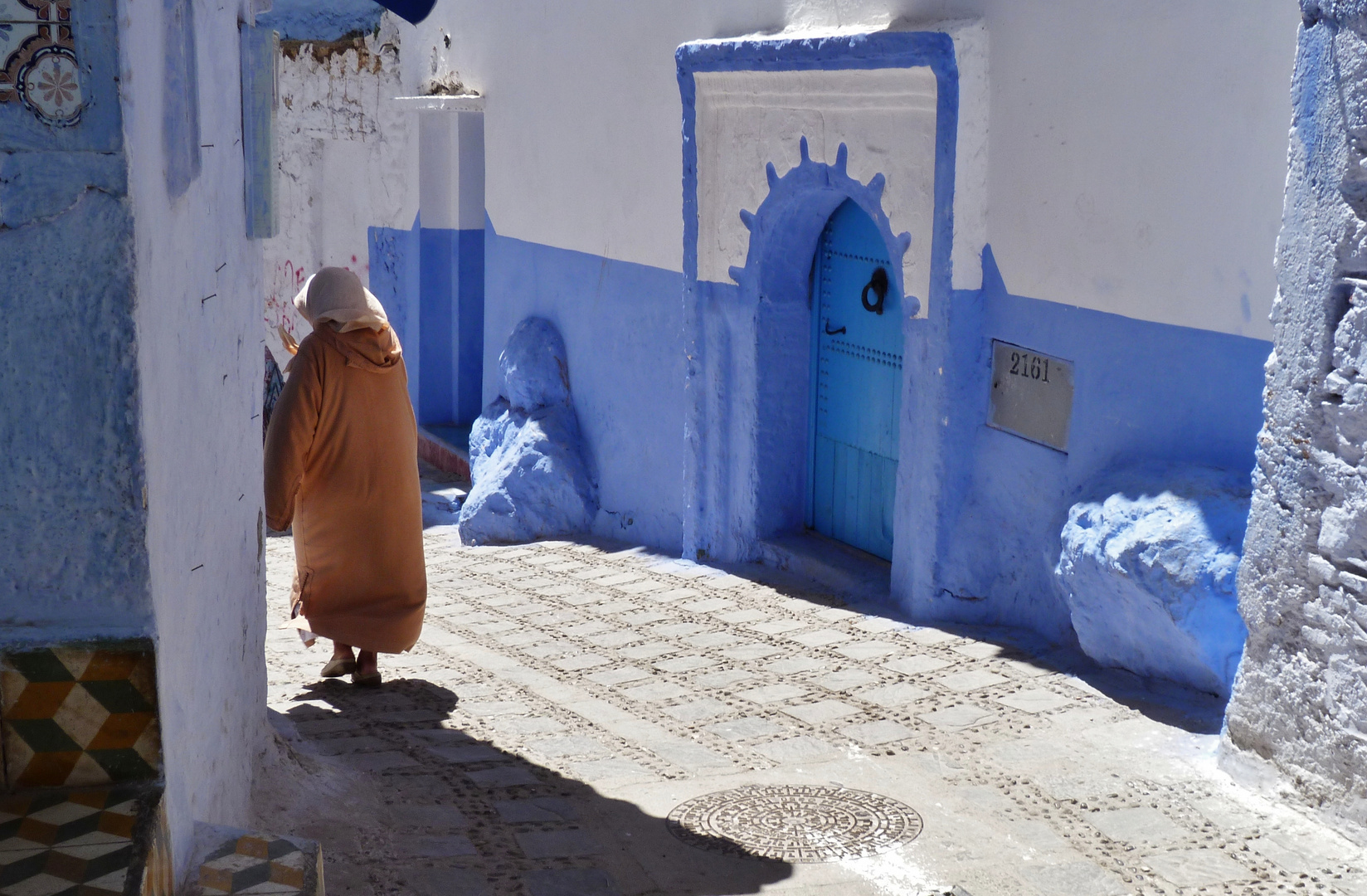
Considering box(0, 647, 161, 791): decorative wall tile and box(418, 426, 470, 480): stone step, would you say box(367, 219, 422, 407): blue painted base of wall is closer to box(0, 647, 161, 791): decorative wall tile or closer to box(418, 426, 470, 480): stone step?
box(418, 426, 470, 480): stone step

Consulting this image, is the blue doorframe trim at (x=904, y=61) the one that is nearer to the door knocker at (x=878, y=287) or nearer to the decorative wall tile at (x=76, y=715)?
the door knocker at (x=878, y=287)

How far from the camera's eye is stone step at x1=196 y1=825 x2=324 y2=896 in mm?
2195

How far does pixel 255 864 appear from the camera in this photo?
2270mm

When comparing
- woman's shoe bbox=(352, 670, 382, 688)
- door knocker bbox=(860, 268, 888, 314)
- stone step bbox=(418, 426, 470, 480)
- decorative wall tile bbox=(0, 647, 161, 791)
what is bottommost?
stone step bbox=(418, 426, 470, 480)

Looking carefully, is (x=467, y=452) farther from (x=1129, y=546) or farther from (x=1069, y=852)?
(x=1069, y=852)

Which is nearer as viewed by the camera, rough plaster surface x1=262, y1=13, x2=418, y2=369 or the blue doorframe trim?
the blue doorframe trim

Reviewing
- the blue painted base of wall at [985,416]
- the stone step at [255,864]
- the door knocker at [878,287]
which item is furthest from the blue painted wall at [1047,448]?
the stone step at [255,864]

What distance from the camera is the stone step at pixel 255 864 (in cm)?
220

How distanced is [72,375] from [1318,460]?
2.91 meters

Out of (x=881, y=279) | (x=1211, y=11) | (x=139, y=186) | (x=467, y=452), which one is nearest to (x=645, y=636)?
(x=881, y=279)

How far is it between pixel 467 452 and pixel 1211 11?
22.9ft

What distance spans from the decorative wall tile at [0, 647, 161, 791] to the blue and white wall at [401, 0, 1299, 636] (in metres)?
3.50

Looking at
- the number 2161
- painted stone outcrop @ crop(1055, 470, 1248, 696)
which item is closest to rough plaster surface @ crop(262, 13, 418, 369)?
the number 2161

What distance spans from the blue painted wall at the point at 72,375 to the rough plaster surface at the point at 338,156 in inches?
360
